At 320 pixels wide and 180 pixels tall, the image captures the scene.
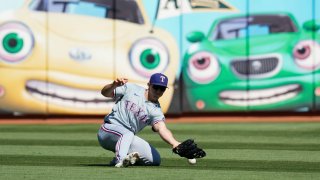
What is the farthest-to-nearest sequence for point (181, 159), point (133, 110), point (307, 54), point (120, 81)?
point (307, 54)
point (181, 159)
point (133, 110)
point (120, 81)

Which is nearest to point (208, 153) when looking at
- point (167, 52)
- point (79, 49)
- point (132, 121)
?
point (132, 121)

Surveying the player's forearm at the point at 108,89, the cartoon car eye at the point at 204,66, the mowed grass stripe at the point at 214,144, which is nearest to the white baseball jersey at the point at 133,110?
the player's forearm at the point at 108,89

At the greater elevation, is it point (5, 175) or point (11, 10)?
point (11, 10)

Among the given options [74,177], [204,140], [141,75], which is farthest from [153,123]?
[141,75]

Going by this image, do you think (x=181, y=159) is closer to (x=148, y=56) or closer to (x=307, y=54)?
(x=148, y=56)

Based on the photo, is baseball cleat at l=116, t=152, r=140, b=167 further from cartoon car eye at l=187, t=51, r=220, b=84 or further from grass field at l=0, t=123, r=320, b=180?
cartoon car eye at l=187, t=51, r=220, b=84

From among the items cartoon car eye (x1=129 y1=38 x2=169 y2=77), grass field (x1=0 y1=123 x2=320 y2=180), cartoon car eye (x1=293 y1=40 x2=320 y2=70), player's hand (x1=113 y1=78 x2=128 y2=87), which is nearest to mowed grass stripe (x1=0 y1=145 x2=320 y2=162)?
grass field (x1=0 y1=123 x2=320 y2=180)

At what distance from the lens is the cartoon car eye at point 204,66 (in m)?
24.6

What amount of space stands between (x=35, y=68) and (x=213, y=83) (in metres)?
4.51

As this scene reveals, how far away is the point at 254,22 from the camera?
2450cm

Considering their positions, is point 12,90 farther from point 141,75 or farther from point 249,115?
point 249,115

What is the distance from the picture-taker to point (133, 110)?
11914mm

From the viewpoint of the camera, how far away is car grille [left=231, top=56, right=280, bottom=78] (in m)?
A: 24.5

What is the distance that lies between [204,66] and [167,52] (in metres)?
1.00
